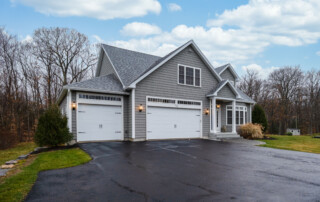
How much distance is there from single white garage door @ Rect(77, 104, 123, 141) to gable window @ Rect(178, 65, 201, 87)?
15.6ft

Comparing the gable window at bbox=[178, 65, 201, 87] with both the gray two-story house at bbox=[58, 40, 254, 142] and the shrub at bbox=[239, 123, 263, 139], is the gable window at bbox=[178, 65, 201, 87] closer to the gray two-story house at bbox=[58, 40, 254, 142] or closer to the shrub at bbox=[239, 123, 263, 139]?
the gray two-story house at bbox=[58, 40, 254, 142]

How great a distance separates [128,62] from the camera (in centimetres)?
1459

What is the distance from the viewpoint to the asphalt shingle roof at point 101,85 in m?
10.7

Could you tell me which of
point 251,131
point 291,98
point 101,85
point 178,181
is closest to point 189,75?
point 101,85

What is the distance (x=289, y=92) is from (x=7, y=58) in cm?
3841

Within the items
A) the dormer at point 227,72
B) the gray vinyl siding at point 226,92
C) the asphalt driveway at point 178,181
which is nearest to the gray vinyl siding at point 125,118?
the asphalt driveway at point 178,181

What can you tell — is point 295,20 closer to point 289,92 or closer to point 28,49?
point 289,92

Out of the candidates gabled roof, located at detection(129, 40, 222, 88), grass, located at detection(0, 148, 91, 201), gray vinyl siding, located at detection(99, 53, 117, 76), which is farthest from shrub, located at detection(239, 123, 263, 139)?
grass, located at detection(0, 148, 91, 201)

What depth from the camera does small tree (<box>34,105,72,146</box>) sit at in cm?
988

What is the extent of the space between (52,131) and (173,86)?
756cm

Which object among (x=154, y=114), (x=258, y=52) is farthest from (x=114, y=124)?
(x=258, y=52)

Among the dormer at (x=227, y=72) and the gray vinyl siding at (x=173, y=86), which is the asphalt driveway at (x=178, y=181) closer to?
the gray vinyl siding at (x=173, y=86)

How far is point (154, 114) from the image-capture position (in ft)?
41.2

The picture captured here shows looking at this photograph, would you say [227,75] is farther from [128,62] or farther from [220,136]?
[128,62]
